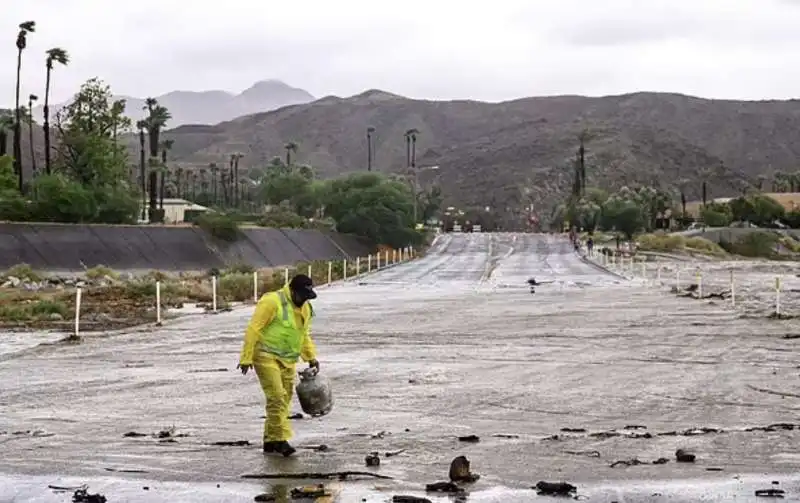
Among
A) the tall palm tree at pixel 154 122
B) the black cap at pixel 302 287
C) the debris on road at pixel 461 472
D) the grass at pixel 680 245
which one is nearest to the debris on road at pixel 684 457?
the debris on road at pixel 461 472

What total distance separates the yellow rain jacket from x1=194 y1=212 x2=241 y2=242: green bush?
6738 cm

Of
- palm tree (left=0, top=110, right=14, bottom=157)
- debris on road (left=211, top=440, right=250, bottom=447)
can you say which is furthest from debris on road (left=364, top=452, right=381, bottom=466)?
palm tree (left=0, top=110, right=14, bottom=157)

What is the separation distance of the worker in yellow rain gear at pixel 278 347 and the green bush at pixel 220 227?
67400 millimetres

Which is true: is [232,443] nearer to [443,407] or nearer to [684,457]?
[443,407]

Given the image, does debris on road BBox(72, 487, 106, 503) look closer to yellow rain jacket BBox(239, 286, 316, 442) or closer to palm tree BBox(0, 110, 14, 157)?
yellow rain jacket BBox(239, 286, 316, 442)

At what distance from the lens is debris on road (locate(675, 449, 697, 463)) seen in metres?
11.1

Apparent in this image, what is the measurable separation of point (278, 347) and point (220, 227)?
225ft

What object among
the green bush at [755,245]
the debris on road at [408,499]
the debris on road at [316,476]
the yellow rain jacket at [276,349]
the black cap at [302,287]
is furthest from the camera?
the green bush at [755,245]

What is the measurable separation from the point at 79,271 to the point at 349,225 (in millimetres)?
45376

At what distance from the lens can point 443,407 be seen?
49.3ft

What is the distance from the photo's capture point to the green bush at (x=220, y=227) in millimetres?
79062

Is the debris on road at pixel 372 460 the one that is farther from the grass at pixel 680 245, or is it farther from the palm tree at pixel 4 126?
the palm tree at pixel 4 126

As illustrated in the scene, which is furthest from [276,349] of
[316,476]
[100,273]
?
[100,273]

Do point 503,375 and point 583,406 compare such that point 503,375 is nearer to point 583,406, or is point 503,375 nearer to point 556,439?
point 583,406
